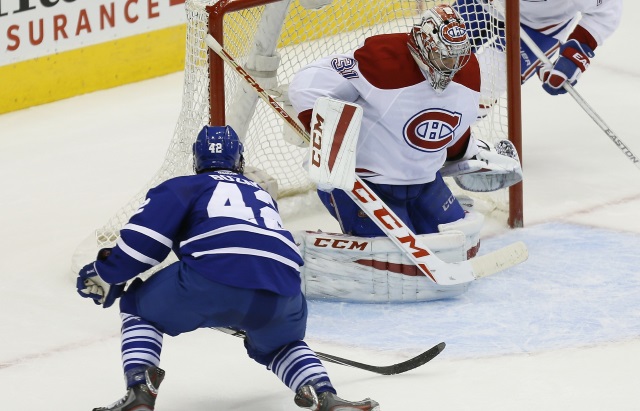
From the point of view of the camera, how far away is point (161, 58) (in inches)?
293

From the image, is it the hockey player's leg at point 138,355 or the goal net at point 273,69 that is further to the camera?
the goal net at point 273,69

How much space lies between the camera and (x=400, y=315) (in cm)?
453

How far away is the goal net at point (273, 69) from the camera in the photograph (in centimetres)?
484

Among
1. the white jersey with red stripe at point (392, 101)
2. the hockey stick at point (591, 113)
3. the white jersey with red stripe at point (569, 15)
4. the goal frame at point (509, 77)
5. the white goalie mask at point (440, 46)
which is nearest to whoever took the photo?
Result: the white goalie mask at point (440, 46)

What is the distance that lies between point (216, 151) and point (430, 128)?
109 centimetres

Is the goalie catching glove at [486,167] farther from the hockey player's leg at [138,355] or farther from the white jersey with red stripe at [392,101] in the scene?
the hockey player's leg at [138,355]

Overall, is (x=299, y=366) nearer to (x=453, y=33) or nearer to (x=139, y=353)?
(x=139, y=353)

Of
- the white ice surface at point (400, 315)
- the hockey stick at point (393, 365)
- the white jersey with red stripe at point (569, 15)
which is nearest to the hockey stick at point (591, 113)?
the white ice surface at point (400, 315)

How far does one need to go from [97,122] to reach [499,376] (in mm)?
3290

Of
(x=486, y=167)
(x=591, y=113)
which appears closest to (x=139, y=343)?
(x=486, y=167)

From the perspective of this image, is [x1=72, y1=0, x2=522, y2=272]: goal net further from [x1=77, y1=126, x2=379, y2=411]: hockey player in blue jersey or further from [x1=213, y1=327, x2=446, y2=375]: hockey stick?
[x1=77, y1=126, x2=379, y2=411]: hockey player in blue jersey

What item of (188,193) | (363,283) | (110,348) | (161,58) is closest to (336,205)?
(363,283)

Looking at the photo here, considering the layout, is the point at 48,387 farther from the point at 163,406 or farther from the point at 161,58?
the point at 161,58

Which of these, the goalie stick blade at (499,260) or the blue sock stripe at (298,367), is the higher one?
the blue sock stripe at (298,367)
